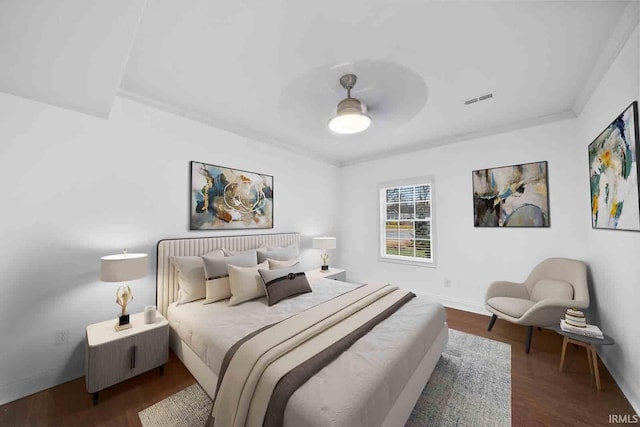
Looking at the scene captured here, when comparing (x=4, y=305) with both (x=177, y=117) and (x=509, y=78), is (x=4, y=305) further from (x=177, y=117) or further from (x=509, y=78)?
(x=509, y=78)

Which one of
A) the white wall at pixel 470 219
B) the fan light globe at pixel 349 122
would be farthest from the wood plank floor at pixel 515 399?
the fan light globe at pixel 349 122

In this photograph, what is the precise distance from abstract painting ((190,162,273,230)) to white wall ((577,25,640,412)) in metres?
3.69

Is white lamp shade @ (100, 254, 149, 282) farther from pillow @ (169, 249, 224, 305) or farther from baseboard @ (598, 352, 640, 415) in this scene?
baseboard @ (598, 352, 640, 415)

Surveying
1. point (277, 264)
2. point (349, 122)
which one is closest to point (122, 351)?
point (277, 264)

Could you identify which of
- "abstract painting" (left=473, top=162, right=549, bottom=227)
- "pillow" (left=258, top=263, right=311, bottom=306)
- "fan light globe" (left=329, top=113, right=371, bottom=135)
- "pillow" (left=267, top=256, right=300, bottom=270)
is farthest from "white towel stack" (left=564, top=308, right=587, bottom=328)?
"pillow" (left=267, top=256, right=300, bottom=270)

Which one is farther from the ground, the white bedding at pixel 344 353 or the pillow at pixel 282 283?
the pillow at pixel 282 283

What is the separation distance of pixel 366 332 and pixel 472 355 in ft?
4.78

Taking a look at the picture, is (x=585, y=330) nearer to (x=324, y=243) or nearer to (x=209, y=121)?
(x=324, y=243)

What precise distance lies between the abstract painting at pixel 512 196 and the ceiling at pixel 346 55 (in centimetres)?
72

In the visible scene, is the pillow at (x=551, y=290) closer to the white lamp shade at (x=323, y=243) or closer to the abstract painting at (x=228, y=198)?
the white lamp shade at (x=323, y=243)

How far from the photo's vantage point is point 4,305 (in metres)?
1.85

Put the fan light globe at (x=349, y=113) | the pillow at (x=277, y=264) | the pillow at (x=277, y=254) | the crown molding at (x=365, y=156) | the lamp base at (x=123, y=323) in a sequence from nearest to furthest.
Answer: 1. the lamp base at (x=123, y=323)
2. the fan light globe at (x=349, y=113)
3. the crown molding at (x=365, y=156)
4. the pillow at (x=277, y=264)
5. the pillow at (x=277, y=254)

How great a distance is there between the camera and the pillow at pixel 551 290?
8.46ft

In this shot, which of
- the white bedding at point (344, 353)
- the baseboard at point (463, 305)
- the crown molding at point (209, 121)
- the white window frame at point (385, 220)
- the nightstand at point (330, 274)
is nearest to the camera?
the white bedding at point (344, 353)
